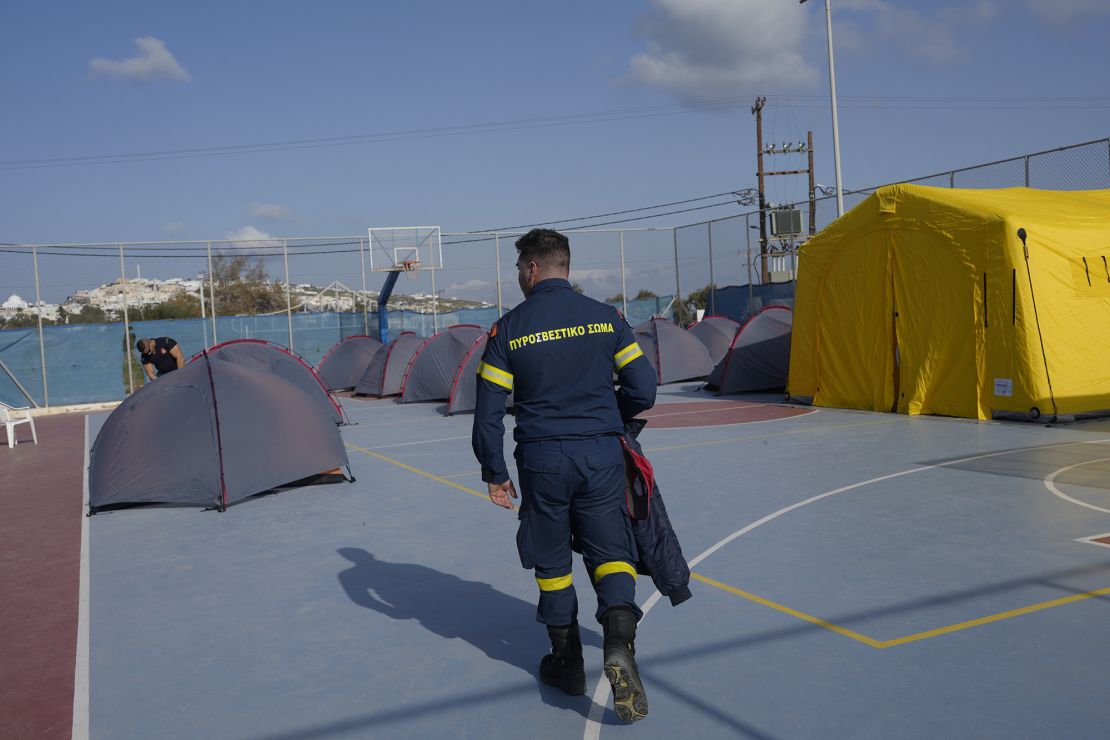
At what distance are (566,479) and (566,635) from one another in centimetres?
75

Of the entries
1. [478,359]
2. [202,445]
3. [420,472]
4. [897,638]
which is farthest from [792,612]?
[478,359]

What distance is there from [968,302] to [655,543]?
1005 centimetres

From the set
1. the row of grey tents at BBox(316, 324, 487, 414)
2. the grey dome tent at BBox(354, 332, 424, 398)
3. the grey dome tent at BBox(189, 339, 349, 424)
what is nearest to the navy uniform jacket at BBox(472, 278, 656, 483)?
the row of grey tents at BBox(316, 324, 487, 414)

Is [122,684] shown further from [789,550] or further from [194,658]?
[789,550]

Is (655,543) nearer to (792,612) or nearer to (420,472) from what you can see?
(792,612)

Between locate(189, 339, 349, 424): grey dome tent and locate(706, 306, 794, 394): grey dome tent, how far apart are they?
805 centimetres

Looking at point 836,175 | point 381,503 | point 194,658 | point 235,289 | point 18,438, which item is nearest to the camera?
point 194,658

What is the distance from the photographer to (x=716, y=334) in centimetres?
2372

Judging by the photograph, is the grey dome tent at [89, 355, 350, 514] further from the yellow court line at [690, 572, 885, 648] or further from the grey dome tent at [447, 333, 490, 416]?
the grey dome tent at [447, 333, 490, 416]

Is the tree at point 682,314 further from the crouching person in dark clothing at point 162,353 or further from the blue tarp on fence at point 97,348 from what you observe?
the crouching person in dark clothing at point 162,353

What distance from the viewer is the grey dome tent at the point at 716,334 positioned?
76.4 ft

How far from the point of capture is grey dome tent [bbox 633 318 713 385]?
22.0 metres

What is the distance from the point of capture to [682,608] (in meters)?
5.23

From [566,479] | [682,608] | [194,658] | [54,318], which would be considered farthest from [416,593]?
[54,318]
